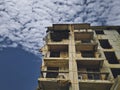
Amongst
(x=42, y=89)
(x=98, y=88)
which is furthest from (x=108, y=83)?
(x=42, y=89)

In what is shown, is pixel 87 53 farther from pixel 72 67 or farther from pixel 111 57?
pixel 72 67

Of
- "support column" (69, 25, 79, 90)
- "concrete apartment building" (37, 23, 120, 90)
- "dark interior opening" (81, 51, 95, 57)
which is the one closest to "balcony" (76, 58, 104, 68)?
"concrete apartment building" (37, 23, 120, 90)

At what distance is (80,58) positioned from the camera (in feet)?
68.7

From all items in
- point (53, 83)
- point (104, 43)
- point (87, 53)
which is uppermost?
point (104, 43)

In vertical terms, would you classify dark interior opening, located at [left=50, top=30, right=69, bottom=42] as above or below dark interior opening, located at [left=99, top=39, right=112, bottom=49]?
above

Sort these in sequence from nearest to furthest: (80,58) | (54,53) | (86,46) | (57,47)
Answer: (80,58) < (86,46) < (57,47) < (54,53)

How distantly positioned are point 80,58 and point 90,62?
3.47 feet

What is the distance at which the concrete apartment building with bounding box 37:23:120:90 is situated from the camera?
58.9ft

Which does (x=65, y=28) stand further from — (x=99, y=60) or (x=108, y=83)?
(x=108, y=83)

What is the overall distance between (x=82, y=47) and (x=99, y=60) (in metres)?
3.69

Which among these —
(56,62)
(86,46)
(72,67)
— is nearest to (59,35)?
(86,46)

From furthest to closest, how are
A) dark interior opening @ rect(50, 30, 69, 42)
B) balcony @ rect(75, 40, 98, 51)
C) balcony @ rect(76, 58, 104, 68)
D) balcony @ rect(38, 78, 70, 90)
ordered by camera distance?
dark interior opening @ rect(50, 30, 69, 42), balcony @ rect(75, 40, 98, 51), balcony @ rect(76, 58, 104, 68), balcony @ rect(38, 78, 70, 90)

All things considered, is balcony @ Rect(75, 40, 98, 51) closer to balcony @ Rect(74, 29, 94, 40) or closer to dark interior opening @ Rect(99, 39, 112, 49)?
balcony @ Rect(74, 29, 94, 40)

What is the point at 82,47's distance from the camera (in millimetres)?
23484
